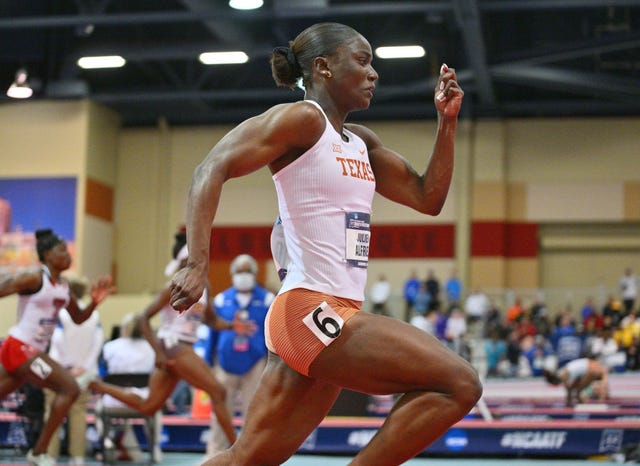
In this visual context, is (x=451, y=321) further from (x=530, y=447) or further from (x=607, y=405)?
(x=530, y=447)

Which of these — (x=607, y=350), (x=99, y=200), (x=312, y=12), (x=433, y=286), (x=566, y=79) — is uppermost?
(x=312, y=12)

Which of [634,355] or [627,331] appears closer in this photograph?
[634,355]

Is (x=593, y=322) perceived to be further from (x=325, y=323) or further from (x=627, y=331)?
(x=325, y=323)

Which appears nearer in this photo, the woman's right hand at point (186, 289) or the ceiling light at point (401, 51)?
the woman's right hand at point (186, 289)

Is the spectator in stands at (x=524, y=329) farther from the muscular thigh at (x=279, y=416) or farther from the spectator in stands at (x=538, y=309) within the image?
the muscular thigh at (x=279, y=416)

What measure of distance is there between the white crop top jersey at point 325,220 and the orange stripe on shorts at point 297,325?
0.12ft

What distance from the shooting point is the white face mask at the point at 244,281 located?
30.5 ft

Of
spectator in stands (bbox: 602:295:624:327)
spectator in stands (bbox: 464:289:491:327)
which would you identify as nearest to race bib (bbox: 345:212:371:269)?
spectator in stands (bbox: 602:295:624:327)

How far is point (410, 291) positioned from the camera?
968 inches

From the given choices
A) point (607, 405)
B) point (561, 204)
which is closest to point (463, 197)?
point (561, 204)

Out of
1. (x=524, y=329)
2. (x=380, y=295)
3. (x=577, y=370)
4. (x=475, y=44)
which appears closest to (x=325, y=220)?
(x=577, y=370)

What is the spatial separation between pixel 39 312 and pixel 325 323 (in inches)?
199

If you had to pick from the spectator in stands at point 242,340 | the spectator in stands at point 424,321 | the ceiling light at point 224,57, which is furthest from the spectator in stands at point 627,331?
the spectator in stands at point 242,340

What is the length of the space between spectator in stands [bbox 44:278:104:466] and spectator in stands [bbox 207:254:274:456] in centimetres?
Answer: 132
